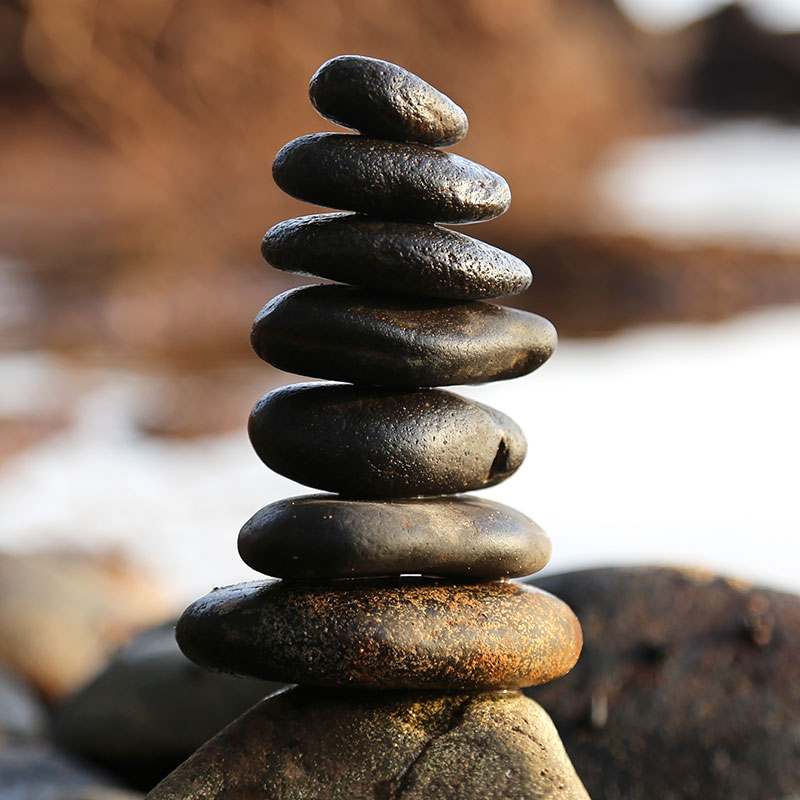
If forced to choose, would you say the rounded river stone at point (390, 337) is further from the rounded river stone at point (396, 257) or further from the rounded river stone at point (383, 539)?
the rounded river stone at point (383, 539)

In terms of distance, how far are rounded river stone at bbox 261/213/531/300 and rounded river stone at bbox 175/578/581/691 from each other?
700mm

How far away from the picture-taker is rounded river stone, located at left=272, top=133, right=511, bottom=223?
2799 millimetres

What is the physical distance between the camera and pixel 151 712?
4.56 m

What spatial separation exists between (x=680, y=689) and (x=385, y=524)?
1.45 metres

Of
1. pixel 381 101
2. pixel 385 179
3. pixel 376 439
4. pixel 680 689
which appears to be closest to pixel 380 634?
pixel 376 439

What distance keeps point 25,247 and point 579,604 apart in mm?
15467

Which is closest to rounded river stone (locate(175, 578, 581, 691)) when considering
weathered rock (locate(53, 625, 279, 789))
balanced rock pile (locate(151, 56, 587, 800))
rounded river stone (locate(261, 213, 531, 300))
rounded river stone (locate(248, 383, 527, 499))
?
balanced rock pile (locate(151, 56, 587, 800))

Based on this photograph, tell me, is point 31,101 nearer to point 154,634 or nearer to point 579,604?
point 154,634

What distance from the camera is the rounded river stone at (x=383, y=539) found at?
8.98 feet

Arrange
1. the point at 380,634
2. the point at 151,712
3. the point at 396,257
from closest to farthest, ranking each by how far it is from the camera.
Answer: the point at 380,634, the point at 396,257, the point at 151,712

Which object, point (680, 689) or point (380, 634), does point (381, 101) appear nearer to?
point (380, 634)

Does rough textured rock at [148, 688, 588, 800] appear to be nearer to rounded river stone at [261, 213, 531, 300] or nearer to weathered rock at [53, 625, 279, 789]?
rounded river stone at [261, 213, 531, 300]

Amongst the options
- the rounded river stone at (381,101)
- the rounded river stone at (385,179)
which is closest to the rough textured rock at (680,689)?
the rounded river stone at (385,179)

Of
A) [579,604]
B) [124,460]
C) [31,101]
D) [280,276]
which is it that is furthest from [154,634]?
[31,101]
